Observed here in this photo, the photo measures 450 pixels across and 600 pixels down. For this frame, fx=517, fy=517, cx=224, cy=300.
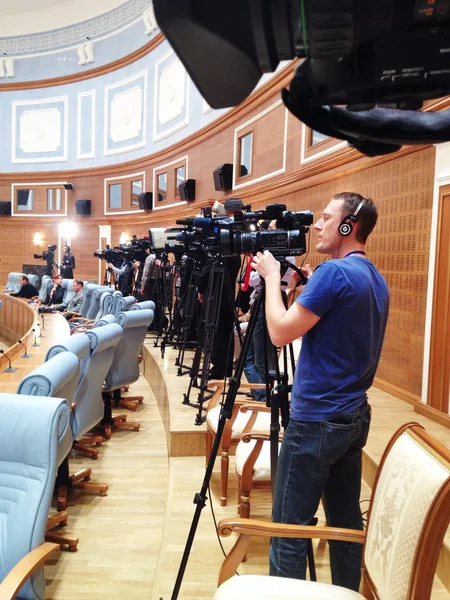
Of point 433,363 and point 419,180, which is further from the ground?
point 419,180

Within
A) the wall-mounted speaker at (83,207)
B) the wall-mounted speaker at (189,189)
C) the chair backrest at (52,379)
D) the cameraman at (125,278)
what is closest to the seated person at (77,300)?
the cameraman at (125,278)

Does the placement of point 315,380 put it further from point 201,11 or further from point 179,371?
point 179,371

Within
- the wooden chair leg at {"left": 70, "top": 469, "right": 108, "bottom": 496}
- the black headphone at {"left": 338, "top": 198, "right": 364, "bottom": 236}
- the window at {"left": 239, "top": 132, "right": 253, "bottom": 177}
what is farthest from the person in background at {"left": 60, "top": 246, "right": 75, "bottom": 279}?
the black headphone at {"left": 338, "top": 198, "right": 364, "bottom": 236}

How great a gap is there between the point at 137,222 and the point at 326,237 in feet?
39.0

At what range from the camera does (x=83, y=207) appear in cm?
1438

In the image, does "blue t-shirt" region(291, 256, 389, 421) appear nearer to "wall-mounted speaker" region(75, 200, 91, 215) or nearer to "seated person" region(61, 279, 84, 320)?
"seated person" region(61, 279, 84, 320)

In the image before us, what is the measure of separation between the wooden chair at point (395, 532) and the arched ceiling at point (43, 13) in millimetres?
14809

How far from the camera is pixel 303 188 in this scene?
5996mm

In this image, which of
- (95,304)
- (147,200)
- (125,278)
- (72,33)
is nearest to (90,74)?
(72,33)

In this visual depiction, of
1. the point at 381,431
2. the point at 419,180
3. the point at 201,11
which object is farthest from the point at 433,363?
the point at 201,11

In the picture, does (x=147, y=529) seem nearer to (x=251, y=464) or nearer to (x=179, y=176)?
(x=251, y=464)

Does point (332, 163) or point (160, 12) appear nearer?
point (160, 12)

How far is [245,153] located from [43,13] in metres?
10.5

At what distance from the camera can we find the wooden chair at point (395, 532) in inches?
42.6
